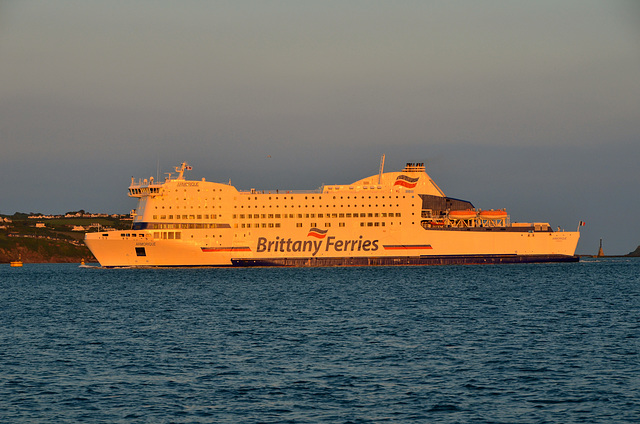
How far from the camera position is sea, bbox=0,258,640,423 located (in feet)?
50.2

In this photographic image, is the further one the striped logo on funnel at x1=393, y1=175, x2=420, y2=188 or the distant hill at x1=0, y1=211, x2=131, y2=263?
the distant hill at x1=0, y1=211, x2=131, y2=263

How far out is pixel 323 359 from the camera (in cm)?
2072

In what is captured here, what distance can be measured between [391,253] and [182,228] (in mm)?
19851

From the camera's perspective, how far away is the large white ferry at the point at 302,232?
67.8 metres

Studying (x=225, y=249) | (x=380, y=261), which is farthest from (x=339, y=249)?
(x=225, y=249)

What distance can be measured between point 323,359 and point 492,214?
55264mm

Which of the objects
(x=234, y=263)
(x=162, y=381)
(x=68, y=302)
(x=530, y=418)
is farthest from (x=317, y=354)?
(x=234, y=263)

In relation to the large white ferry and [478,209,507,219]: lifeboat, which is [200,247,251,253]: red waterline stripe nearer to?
the large white ferry

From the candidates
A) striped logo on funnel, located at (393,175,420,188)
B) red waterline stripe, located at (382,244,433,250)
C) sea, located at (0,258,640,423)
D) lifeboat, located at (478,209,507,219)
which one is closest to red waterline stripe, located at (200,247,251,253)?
red waterline stripe, located at (382,244,433,250)

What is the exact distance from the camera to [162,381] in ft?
59.1

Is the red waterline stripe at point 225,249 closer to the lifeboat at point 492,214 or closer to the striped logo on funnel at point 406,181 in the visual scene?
the striped logo on funnel at point 406,181

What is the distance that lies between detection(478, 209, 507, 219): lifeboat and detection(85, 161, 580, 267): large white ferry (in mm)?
2169

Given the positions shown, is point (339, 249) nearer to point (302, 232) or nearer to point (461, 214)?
point (302, 232)

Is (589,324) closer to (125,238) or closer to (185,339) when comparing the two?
(185,339)
